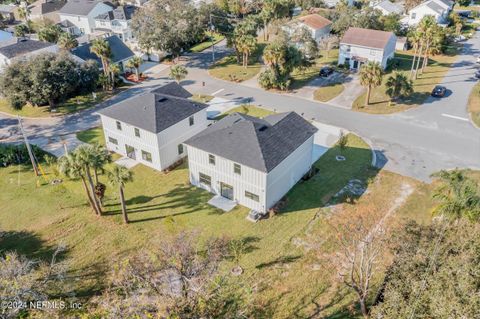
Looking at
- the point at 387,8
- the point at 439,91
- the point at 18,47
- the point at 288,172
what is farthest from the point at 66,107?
the point at 387,8

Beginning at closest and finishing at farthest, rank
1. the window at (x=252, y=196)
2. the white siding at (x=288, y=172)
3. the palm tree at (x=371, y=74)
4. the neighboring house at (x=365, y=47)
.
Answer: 1. the white siding at (x=288, y=172)
2. the window at (x=252, y=196)
3. the palm tree at (x=371, y=74)
4. the neighboring house at (x=365, y=47)

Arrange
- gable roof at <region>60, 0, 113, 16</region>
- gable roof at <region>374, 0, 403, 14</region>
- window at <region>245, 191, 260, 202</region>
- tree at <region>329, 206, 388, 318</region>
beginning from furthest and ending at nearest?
gable roof at <region>374, 0, 403, 14</region>
gable roof at <region>60, 0, 113, 16</region>
window at <region>245, 191, 260, 202</region>
tree at <region>329, 206, 388, 318</region>

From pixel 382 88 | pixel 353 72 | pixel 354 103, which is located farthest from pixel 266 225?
pixel 353 72

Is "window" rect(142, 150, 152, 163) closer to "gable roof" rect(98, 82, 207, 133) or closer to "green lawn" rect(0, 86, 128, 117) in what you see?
"gable roof" rect(98, 82, 207, 133)

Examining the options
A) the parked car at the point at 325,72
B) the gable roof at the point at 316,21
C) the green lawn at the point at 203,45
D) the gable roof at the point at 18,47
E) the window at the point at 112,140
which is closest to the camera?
the window at the point at 112,140

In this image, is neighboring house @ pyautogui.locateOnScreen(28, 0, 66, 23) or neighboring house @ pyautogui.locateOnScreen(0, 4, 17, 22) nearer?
neighboring house @ pyautogui.locateOnScreen(28, 0, 66, 23)

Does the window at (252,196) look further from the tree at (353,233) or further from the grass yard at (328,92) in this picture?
the grass yard at (328,92)

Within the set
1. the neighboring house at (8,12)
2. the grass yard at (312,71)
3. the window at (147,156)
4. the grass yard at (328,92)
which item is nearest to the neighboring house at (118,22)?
the neighboring house at (8,12)

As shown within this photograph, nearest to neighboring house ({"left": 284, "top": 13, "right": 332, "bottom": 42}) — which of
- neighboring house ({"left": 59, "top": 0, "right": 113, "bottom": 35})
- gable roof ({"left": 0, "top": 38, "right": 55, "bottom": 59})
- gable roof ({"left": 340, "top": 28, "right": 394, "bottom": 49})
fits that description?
gable roof ({"left": 340, "top": 28, "right": 394, "bottom": 49})
